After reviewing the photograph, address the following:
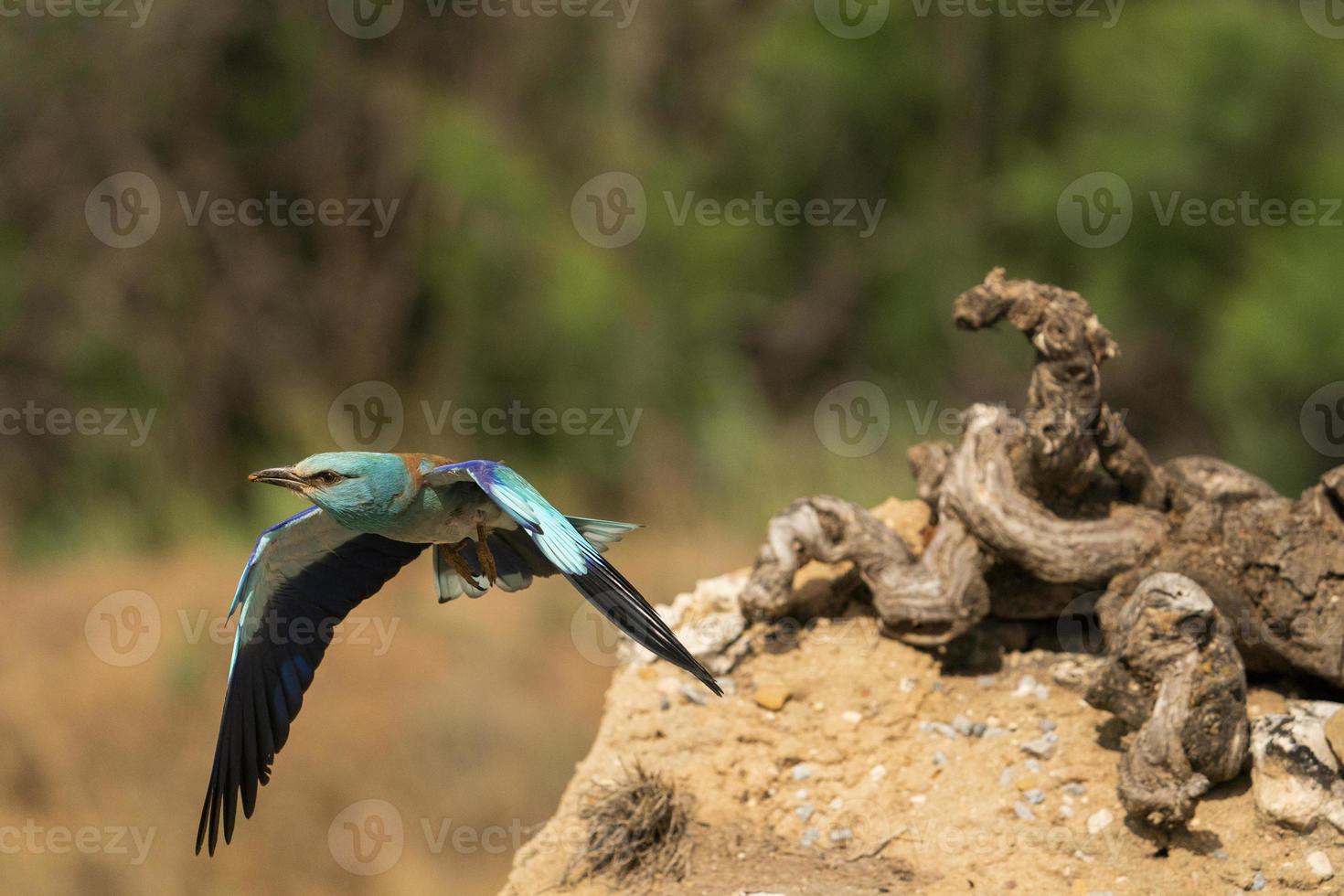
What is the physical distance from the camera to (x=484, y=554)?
3773 millimetres

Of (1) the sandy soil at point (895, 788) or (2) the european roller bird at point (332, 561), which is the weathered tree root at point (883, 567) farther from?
(2) the european roller bird at point (332, 561)

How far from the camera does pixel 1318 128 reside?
29.8ft

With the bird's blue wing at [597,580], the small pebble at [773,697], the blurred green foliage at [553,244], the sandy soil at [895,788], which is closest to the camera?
the bird's blue wing at [597,580]

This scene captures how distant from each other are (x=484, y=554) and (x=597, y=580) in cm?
72

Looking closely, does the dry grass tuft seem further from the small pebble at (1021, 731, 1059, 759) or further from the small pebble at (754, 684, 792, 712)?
the small pebble at (1021, 731, 1059, 759)

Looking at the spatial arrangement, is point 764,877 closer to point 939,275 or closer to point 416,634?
point 416,634

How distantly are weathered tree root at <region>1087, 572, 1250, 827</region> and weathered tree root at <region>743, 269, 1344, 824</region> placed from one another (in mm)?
15

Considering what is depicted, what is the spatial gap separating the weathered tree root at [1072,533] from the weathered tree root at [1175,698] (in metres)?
0.02

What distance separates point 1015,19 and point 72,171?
853 centimetres

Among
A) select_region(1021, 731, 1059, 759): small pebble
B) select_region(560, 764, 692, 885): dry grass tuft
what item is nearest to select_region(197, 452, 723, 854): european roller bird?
select_region(560, 764, 692, 885): dry grass tuft

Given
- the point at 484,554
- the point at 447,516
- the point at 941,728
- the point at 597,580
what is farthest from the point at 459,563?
the point at 941,728

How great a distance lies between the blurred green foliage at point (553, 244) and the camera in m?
10.5

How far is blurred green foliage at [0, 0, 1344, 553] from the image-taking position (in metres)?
10.5

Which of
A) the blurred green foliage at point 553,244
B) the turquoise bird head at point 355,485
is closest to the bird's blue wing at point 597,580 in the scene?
the turquoise bird head at point 355,485
